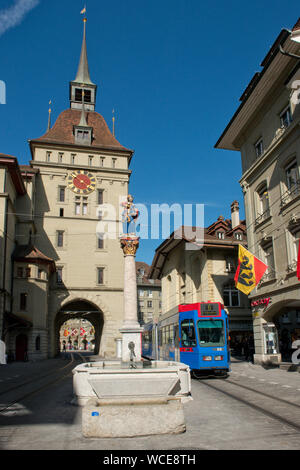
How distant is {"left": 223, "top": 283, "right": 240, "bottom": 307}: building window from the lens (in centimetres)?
3531

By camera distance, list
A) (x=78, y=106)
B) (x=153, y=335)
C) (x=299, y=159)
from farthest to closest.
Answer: (x=78, y=106)
(x=153, y=335)
(x=299, y=159)

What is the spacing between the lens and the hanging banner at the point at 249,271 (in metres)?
23.4

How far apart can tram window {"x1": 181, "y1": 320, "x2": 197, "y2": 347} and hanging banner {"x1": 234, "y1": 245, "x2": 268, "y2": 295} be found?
5477 millimetres

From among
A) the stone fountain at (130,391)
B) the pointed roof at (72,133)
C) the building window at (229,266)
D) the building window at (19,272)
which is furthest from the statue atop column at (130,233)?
the pointed roof at (72,133)

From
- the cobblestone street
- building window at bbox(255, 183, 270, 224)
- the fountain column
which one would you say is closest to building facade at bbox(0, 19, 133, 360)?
the fountain column

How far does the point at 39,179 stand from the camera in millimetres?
48969

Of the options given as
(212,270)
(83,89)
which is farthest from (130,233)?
(83,89)

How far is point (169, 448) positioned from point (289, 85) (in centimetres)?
2072

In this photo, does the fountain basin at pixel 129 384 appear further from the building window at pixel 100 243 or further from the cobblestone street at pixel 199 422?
the building window at pixel 100 243

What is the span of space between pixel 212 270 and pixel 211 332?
16326 millimetres

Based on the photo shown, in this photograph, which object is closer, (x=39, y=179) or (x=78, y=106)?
(x=39, y=179)

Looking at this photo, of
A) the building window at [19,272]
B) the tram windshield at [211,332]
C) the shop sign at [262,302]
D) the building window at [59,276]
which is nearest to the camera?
the tram windshield at [211,332]
